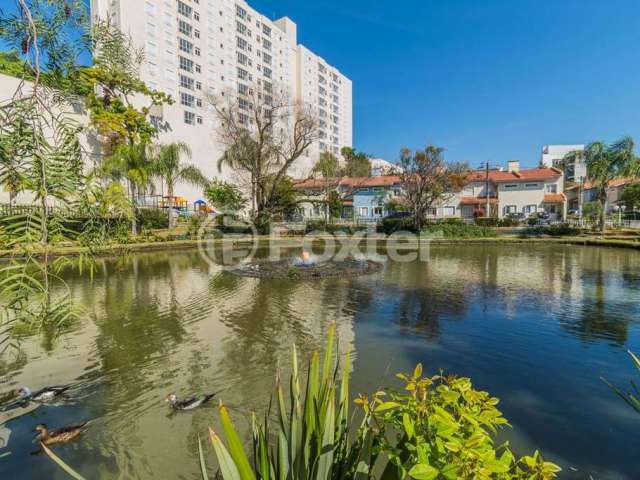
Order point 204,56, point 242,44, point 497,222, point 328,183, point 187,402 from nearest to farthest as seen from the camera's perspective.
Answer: point 187,402, point 497,222, point 328,183, point 204,56, point 242,44

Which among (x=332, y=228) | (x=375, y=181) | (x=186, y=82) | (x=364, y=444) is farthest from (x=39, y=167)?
(x=186, y=82)

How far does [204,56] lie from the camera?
53938 mm

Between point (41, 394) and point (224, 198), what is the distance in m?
39.2

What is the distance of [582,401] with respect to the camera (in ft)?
17.7

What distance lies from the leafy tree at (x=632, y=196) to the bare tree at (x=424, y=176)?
2862cm

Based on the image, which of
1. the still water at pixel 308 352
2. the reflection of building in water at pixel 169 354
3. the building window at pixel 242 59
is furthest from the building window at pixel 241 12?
the reflection of building in water at pixel 169 354

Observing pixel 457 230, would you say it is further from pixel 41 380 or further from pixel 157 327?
pixel 41 380

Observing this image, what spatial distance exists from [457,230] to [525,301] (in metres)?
23.9

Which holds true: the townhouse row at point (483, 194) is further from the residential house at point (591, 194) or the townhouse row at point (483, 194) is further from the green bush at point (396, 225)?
the residential house at point (591, 194)

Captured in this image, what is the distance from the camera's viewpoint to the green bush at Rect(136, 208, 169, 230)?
3186 cm

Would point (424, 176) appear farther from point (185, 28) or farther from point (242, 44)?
point (242, 44)

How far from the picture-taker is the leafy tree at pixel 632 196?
46991 mm

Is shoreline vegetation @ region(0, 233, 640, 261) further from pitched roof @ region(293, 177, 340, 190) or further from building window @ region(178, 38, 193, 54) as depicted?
building window @ region(178, 38, 193, 54)

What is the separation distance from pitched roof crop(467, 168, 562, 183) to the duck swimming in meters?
50.5
